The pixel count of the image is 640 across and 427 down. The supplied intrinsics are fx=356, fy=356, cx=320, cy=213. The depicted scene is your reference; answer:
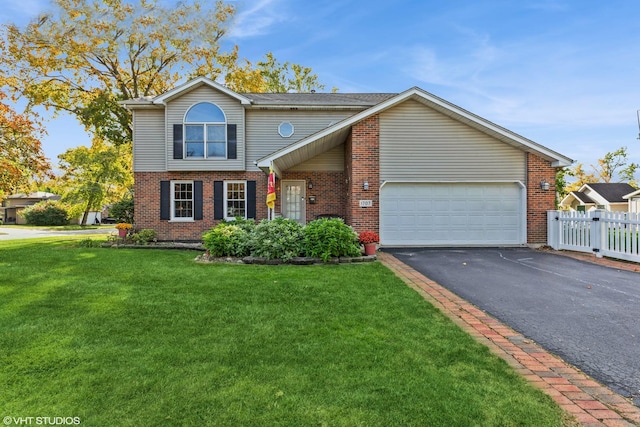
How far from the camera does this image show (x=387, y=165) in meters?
11.5

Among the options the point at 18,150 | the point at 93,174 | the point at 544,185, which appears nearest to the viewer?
the point at 544,185

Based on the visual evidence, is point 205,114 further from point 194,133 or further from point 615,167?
point 615,167

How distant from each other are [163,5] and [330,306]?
75.8 feet

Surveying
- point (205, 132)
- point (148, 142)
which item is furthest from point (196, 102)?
point (148, 142)

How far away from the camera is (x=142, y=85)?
21.2 metres

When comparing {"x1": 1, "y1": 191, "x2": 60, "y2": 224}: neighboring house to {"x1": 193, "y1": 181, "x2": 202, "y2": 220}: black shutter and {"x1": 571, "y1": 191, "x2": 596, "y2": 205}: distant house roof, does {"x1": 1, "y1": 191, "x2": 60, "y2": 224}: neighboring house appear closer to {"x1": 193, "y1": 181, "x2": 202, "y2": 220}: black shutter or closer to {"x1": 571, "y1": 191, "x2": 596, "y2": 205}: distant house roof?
{"x1": 193, "y1": 181, "x2": 202, "y2": 220}: black shutter

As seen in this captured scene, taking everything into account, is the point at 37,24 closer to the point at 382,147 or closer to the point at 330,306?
the point at 382,147

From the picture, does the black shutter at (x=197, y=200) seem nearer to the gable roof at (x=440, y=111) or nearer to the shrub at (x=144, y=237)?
the shrub at (x=144, y=237)

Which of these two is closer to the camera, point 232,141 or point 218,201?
point 232,141

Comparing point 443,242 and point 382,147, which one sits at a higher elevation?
point 382,147

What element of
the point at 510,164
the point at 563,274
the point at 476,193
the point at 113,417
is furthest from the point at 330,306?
the point at 510,164

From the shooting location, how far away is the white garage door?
11578mm

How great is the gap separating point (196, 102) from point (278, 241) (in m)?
7.94

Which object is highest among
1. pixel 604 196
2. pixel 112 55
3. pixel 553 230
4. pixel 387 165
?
pixel 112 55
